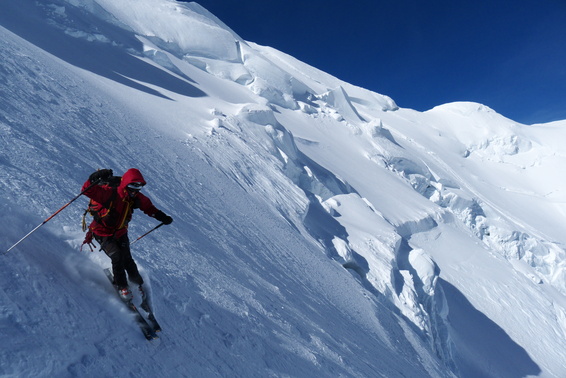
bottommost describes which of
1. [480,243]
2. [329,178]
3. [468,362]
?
[468,362]

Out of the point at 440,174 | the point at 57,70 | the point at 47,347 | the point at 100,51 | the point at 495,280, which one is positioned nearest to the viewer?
the point at 47,347

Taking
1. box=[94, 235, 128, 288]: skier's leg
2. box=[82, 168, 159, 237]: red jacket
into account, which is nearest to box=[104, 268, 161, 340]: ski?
box=[94, 235, 128, 288]: skier's leg

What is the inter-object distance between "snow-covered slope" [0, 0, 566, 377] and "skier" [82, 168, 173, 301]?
28 cm

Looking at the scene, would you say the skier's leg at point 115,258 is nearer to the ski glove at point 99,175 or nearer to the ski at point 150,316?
the ski at point 150,316

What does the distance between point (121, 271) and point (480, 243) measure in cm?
3126

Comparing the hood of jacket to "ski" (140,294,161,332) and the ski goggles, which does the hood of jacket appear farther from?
"ski" (140,294,161,332)

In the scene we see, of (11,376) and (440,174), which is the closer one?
(11,376)

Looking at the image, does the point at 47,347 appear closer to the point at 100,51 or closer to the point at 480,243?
the point at 100,51

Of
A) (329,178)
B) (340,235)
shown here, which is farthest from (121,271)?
(329,178)

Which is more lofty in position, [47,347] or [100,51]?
[100,51]

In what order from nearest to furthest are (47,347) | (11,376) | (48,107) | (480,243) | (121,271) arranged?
(11,376)
(47,347)
(121,271)
(48,107)
(480,243)

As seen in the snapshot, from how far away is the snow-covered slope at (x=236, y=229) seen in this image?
3.56 metres

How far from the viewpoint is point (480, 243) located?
29344mm

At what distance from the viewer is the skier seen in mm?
3502
